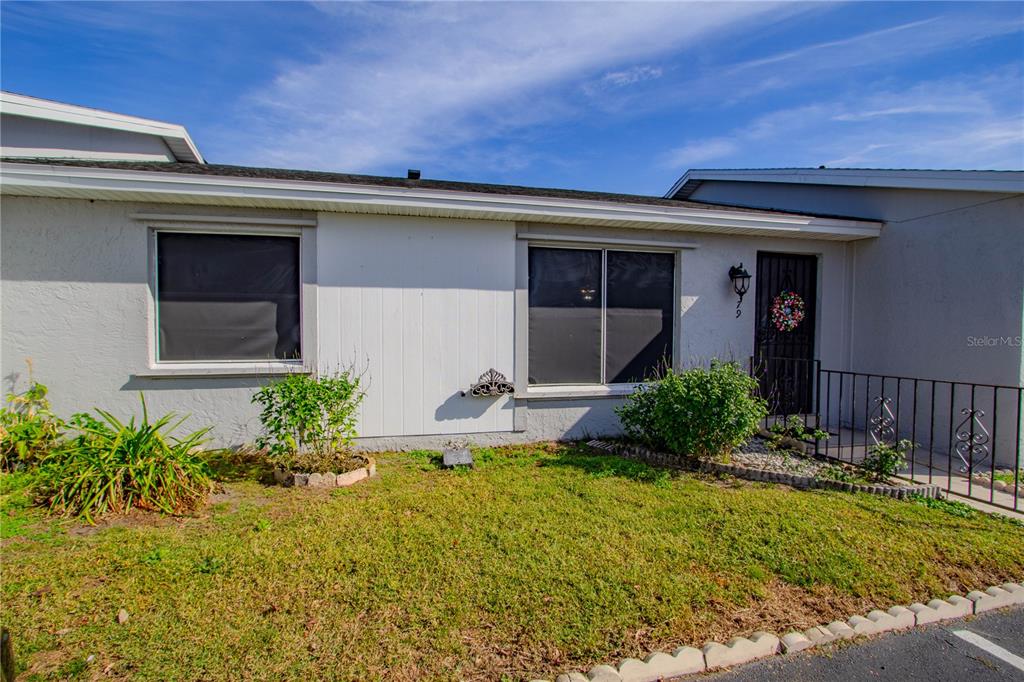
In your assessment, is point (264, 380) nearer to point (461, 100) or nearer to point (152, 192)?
point (152, 192)

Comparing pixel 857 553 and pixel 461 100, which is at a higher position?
pixel 461 100

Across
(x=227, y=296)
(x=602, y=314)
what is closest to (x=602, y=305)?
(x=602, y=314)

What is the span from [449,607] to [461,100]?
8.90 meters

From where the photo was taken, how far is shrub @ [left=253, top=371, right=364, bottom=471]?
4.12 meters

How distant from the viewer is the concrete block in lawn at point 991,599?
2.62 meters

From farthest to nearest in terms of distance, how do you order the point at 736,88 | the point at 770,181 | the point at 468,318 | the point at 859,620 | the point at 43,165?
the point at 770,181, the point at 736,88, the point at 468,318, the point at 43,165, the point at 859,620

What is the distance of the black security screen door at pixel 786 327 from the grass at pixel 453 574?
107 inches

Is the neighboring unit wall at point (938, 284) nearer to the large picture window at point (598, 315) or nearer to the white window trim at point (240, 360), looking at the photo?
the large picture window at point (598, 315)

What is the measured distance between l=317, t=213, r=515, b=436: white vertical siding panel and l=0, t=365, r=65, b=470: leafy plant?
2.51 metres

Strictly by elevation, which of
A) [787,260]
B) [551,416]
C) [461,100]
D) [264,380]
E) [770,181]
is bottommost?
[551,416]

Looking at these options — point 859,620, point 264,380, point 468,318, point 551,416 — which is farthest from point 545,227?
point 859,620

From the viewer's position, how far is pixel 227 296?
486 centimetres

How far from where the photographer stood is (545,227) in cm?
556

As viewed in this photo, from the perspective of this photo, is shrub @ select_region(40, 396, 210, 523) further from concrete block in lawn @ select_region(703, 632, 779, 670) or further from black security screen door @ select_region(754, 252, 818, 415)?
black security screen door @ select_region(754, 252, 818, 415)
